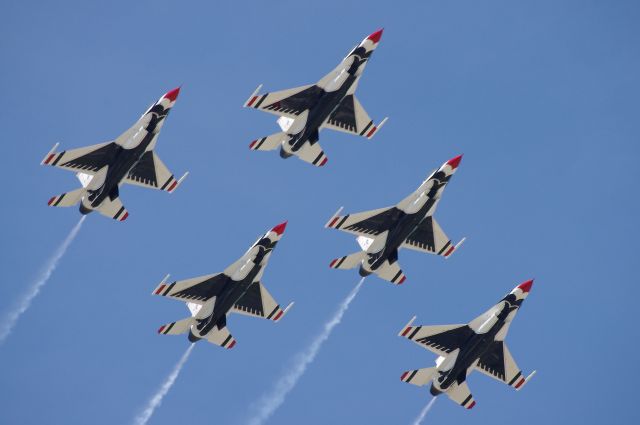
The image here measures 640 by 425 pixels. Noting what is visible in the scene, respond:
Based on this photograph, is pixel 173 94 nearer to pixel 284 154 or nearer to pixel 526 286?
pixel 284 154

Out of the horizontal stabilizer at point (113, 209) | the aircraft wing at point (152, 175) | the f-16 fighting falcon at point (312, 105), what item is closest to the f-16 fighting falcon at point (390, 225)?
the f-16 fighting falcon at point (312, 105)

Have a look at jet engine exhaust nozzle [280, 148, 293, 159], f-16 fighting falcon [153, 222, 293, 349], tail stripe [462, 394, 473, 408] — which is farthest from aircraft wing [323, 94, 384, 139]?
tail stripe [462, 394, 473, 408]

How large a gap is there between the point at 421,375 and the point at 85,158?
32749 mm

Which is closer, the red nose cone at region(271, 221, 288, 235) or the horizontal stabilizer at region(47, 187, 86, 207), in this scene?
the red nose cone at region(271, 221, 288, 235)

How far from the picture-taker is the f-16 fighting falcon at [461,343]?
136 m

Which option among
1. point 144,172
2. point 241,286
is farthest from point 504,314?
point 144,172

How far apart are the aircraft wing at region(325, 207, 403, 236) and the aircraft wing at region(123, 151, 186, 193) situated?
544 inches

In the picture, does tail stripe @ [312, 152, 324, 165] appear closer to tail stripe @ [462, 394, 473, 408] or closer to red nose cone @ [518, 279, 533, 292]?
red nose cone @ [518, 279, 533, 292]

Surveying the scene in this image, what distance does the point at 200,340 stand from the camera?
13588cm

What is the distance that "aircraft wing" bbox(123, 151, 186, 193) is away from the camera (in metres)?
139

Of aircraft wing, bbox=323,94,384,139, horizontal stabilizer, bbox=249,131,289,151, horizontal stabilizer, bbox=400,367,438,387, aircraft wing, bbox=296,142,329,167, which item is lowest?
horizontal stabilizer, bbox=400,367,438,387

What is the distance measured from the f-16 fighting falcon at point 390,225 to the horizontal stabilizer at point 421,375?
31.5ft

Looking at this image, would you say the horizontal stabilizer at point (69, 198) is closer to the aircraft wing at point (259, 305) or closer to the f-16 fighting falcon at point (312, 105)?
the f-16 fighting falcon at point (312, 105)

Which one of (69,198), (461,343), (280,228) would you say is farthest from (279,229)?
(461,343)
